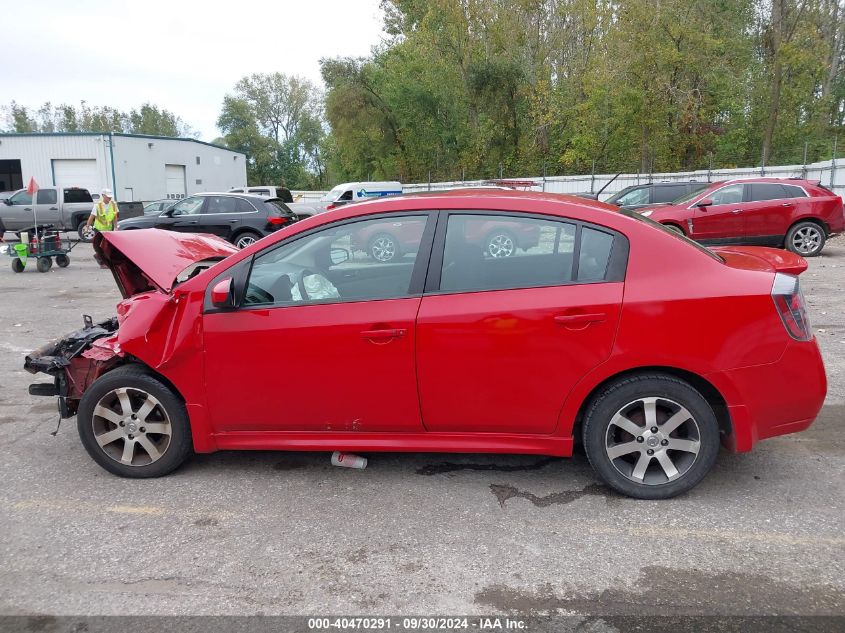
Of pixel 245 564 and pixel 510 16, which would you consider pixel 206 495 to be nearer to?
pixel 245 564

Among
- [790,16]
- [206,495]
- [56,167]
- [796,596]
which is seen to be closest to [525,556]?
[796,596]

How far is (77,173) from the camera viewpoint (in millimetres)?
35375

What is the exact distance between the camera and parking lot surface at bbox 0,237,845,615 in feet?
9.27

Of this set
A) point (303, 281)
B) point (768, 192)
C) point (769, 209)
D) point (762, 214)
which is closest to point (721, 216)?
point (762, 214)

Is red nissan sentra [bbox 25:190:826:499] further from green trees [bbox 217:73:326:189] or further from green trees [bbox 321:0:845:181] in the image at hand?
green trees [bbox 217:73:326:189]

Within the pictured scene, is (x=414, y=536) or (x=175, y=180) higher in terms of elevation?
(x=175, y=180)

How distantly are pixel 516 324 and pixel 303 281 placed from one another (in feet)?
4.26

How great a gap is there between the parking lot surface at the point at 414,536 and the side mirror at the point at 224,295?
0.48 metres

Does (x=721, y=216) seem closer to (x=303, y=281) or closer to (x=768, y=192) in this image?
(x=768, y=192)

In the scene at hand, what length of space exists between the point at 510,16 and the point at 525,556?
118 ft

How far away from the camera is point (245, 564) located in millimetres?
3109

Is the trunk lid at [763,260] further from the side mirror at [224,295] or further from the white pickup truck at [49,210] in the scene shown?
the white pickup truck at [49,210]

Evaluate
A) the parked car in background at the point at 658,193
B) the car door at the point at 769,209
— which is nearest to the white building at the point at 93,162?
the parked car in background at the point at 658,193

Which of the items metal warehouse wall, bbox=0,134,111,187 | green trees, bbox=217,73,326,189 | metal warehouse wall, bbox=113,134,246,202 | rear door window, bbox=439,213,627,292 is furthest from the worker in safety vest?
green trees, bbox=217,73,326,189
